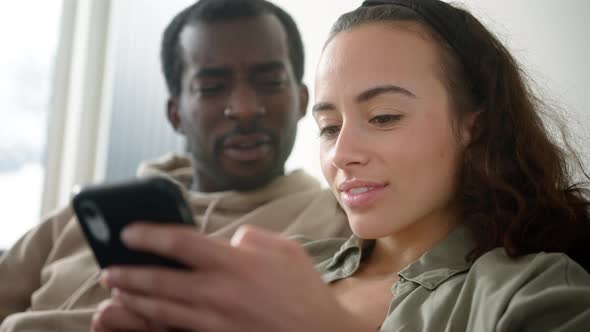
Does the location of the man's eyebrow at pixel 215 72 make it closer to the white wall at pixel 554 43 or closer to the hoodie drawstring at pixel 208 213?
the hoodie drawstring at pixel 208 213

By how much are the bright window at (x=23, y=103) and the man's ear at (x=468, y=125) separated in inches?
88.4

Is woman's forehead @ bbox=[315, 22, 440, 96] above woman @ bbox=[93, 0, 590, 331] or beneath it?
above

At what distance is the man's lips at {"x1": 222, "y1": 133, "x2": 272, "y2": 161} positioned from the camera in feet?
4.81

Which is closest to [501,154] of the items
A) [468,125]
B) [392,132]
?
[468,125]

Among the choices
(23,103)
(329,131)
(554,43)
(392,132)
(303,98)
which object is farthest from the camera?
(23,103)

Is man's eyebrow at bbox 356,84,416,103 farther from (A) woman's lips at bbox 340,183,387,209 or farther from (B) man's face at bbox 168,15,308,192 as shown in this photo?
(B) man's face at bbox 168,15,308,192

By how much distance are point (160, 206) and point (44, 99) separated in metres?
2.44

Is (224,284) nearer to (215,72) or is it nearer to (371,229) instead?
(371,229)

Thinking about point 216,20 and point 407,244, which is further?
point 216,20

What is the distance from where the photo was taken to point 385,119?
0.89 metres

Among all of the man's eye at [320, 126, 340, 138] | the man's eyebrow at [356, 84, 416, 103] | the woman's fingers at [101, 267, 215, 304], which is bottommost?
the woman's fingers at [101, 267, 215, 304]

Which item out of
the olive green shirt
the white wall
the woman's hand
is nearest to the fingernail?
the woman's hand

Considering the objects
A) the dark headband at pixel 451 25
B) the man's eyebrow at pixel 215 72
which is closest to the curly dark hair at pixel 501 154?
the dark headband at pixel 451 25

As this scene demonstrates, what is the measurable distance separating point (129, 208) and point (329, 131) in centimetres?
50
